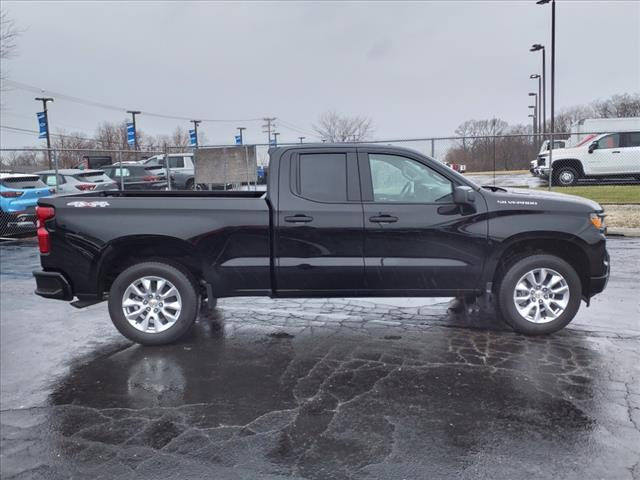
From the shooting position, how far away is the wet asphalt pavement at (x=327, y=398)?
316 centimetres

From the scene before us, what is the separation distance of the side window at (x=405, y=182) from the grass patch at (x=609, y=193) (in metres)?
12.1

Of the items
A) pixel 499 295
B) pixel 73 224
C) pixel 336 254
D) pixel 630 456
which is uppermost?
pixel 73 224

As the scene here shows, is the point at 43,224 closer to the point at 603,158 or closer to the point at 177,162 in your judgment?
the point at 603,158

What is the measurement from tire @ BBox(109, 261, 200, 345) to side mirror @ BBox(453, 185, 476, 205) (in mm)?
2642

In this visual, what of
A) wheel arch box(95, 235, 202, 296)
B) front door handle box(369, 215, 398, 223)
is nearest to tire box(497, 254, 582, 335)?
front door handle box(369, 215, 398, 223)

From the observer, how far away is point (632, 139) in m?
18.9

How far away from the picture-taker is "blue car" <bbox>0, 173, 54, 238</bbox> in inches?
514

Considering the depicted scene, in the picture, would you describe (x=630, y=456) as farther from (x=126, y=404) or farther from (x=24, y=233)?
(x=24, y=233)

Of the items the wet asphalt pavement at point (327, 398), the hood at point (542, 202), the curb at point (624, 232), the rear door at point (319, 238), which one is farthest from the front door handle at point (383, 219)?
the curb at point (624, 232)

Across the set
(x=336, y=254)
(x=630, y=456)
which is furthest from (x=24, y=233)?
(x=630, y=456)

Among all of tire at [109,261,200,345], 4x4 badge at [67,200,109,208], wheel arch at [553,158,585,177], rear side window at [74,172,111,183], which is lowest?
tire at [109,261,200,345]

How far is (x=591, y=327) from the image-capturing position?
18.3 ft

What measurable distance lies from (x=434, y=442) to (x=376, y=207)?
245cm

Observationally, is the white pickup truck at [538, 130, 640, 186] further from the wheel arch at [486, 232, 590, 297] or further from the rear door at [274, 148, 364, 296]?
the rear door at [274, 148, 364, 296]
